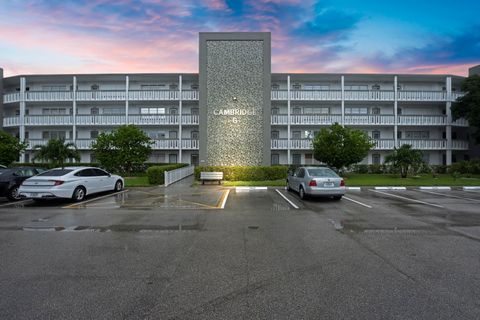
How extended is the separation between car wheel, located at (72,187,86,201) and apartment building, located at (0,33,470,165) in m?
20.4

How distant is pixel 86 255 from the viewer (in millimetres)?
5430

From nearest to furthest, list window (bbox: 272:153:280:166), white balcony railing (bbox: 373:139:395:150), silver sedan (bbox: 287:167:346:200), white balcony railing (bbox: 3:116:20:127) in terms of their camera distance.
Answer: silver sedan (bbox: 287:167:346:200), white balcony railing (bbox: 373:139:395:150), white balcony railing (bbox: 3:116:20:127), window (bbox: 272:153:280:166)

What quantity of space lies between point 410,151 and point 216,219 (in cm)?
2273

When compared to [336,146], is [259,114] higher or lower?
higher

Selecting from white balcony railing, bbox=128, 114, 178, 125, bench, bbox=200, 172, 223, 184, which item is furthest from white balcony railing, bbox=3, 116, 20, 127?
bench, bbox=200, 172, 223, 184

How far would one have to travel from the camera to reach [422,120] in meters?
33.7

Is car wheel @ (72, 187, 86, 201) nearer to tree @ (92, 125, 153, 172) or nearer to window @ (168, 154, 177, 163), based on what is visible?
tree @ (92, 125, 153, 172)

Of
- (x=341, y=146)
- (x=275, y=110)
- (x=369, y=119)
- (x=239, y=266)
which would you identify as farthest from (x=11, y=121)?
(x=369, y=119)

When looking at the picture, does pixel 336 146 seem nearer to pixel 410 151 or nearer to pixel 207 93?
pixel 410 151

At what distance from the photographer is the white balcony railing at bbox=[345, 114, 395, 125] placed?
33219 mm

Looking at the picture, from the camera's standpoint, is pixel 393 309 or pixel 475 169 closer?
pixel 393 309

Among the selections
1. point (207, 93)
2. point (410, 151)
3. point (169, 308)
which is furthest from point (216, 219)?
point (410, 151)

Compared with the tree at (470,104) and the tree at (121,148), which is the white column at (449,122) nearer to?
the tree at (470,104)

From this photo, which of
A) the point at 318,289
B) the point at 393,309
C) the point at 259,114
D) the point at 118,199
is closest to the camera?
the point at 393,309
